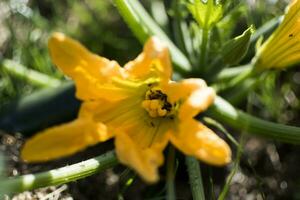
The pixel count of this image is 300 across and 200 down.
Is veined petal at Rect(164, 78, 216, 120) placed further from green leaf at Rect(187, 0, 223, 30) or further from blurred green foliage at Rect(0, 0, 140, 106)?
blurred green foliage at Rect(0, 0, 140, 106)

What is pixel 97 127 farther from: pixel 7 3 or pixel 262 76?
pixel 7 3

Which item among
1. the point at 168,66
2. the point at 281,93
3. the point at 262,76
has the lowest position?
the point at 281,93

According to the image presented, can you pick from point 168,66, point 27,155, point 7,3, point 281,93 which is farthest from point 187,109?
point 7,3

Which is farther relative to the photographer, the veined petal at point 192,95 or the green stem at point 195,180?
the green stem at point 195,180

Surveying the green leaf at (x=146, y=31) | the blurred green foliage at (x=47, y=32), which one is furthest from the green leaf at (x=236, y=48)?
the blurred green foliage at (x=47, y=32)

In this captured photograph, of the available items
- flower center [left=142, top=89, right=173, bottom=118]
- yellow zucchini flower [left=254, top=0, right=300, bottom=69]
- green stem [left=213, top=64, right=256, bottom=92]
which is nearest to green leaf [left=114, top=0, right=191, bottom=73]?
green stem [left=213, top=64, right=256, bottom=92]

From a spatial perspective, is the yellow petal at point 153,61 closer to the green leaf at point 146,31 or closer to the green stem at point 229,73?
the green leaf at point 146,31
